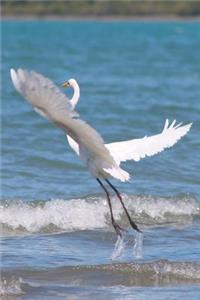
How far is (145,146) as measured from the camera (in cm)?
984

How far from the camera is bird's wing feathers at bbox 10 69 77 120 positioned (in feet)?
25.3

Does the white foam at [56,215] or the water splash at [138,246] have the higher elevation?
the water splash at [138,246]

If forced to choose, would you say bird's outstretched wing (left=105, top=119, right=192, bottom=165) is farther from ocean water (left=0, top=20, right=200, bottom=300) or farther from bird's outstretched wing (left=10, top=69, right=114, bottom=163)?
ocean water (left=0, top=20, right=200, bottom=300)

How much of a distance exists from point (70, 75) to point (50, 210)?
19407mm

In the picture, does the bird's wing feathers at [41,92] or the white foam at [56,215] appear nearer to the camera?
the bird's wing feathers at [41,92]

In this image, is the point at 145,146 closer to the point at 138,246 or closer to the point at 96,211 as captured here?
the point at 138,246

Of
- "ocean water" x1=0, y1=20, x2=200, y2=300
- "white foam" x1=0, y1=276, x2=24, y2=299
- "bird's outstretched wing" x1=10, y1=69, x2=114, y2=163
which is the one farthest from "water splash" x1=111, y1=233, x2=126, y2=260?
"white foam" x1=0, y1=276, x2=24, y2=299

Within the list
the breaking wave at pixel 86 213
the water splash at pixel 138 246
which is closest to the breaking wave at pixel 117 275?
the water splash at pixel 138 246

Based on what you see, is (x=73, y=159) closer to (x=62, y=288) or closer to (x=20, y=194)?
(x=20, y=194)

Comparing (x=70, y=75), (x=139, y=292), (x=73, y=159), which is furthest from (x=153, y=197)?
(x=70, y=75)

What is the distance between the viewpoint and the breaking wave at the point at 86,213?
11.1 m

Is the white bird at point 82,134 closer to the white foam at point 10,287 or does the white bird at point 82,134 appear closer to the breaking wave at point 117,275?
the breaking wave at point 117,275

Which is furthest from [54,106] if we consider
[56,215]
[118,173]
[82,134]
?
[56,215]

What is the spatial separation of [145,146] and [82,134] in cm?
95
